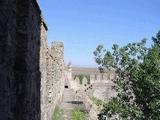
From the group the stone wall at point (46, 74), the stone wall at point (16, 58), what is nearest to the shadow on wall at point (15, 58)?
the stone wall at point (16, 58)

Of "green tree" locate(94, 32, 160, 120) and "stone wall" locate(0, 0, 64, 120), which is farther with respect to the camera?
"green tree" locate(94, 32, 160, 120)

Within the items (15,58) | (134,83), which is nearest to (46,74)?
(134,83)

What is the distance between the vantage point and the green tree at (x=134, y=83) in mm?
17498

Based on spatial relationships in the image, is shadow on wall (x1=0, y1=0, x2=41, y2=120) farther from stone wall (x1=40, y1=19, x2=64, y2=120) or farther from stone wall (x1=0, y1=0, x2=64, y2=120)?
stone wall (x1=40, y1=19, x2=64, y2=120)

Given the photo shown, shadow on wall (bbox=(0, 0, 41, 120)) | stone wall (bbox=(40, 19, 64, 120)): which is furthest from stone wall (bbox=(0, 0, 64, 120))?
stone wall (bbox=(40, 19, 64, 120))

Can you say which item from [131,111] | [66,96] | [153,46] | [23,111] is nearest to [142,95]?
[131,111]

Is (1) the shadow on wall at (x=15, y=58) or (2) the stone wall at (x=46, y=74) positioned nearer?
(1) the shadow on wall at (x=15, y=58)

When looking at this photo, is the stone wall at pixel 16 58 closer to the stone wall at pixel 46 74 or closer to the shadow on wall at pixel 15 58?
the shadow on wall at pixel 15 58

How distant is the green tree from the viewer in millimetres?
17498

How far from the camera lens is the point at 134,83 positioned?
60.8 ft

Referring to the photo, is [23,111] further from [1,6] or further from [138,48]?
[138,48]

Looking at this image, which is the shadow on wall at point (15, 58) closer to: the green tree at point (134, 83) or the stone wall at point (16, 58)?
the stone wall at point (16, 58)

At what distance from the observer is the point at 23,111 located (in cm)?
988

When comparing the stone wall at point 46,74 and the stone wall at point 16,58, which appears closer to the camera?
the stone wall at point 16,58
